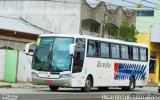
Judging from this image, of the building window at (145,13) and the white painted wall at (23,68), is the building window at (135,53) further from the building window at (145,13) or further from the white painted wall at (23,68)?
the building window at (145,13)

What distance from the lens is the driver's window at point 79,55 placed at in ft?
89.8

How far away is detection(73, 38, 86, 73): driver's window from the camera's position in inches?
1077

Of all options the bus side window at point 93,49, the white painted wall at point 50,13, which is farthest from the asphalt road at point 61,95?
the white painted wall at point 50,13

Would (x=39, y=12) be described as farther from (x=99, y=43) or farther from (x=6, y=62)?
(x=99, y=43)

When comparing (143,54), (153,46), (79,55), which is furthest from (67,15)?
(79,55)

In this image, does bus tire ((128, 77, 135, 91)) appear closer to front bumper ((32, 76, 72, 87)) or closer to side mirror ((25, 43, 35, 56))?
front bumper ((32, 76, 72, 87))

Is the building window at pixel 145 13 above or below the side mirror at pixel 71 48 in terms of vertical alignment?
above

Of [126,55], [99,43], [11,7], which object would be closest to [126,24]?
[11,7]

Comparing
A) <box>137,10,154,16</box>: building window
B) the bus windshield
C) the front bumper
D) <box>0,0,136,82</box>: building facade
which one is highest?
<box>137,10,154,16</box>: building window

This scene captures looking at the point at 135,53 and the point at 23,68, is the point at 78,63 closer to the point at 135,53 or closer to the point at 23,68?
the point at 135,53

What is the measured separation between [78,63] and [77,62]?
9cm

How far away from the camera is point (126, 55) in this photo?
109 feet

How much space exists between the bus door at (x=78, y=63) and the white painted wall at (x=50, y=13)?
70.4ft

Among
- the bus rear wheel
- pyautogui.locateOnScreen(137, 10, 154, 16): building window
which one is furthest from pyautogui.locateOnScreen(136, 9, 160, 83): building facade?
pyautogui.locateOnScreen(137, 10, 154, 16): building window
